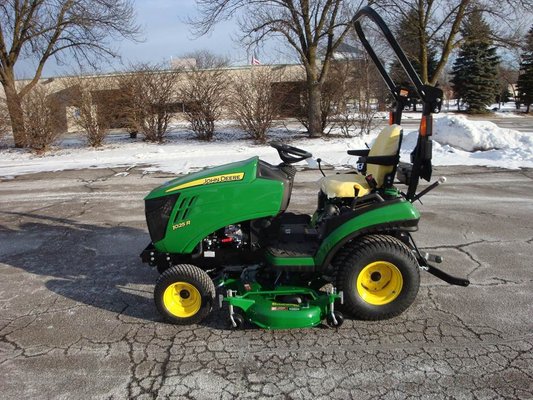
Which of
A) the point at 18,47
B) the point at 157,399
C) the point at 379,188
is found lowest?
the point at 157,399

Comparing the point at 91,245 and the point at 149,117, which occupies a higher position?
the point at 149,117

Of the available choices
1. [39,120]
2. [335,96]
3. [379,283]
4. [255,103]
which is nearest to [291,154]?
[379,283]

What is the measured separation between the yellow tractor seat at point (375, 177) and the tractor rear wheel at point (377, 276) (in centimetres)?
45

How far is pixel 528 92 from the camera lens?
39219 mm

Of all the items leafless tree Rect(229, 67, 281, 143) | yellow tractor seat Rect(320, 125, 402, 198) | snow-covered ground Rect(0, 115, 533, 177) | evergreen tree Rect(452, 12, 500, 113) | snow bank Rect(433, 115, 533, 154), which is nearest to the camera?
yellow tractor seat Rect(320, 125, 402, 198)

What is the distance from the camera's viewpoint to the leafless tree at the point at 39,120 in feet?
43.9

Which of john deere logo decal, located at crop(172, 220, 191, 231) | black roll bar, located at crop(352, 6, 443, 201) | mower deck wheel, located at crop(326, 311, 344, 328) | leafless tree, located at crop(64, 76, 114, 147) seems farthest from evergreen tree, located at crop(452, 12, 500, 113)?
john deere logo decal, located at crop(172, 220, 191, 231)

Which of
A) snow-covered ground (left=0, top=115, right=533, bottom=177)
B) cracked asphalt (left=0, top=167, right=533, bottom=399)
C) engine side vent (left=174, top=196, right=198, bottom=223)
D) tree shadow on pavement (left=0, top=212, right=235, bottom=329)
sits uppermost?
engine side vent (left=174, top=196, right=198, bottom=223)

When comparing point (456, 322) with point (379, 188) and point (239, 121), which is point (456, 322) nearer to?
point (379, 188)

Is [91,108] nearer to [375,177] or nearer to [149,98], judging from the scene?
[149,98]

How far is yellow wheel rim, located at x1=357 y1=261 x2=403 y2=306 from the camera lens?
322 cm

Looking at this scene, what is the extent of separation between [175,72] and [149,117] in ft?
5.95

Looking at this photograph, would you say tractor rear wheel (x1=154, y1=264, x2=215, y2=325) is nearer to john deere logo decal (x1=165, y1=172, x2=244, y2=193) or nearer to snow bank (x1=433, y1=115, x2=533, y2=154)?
john deere logo decal (x1=165, y1=172, x2=244, y2=193)

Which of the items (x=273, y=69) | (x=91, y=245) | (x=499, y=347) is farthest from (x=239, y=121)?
(x=499, y=347)
